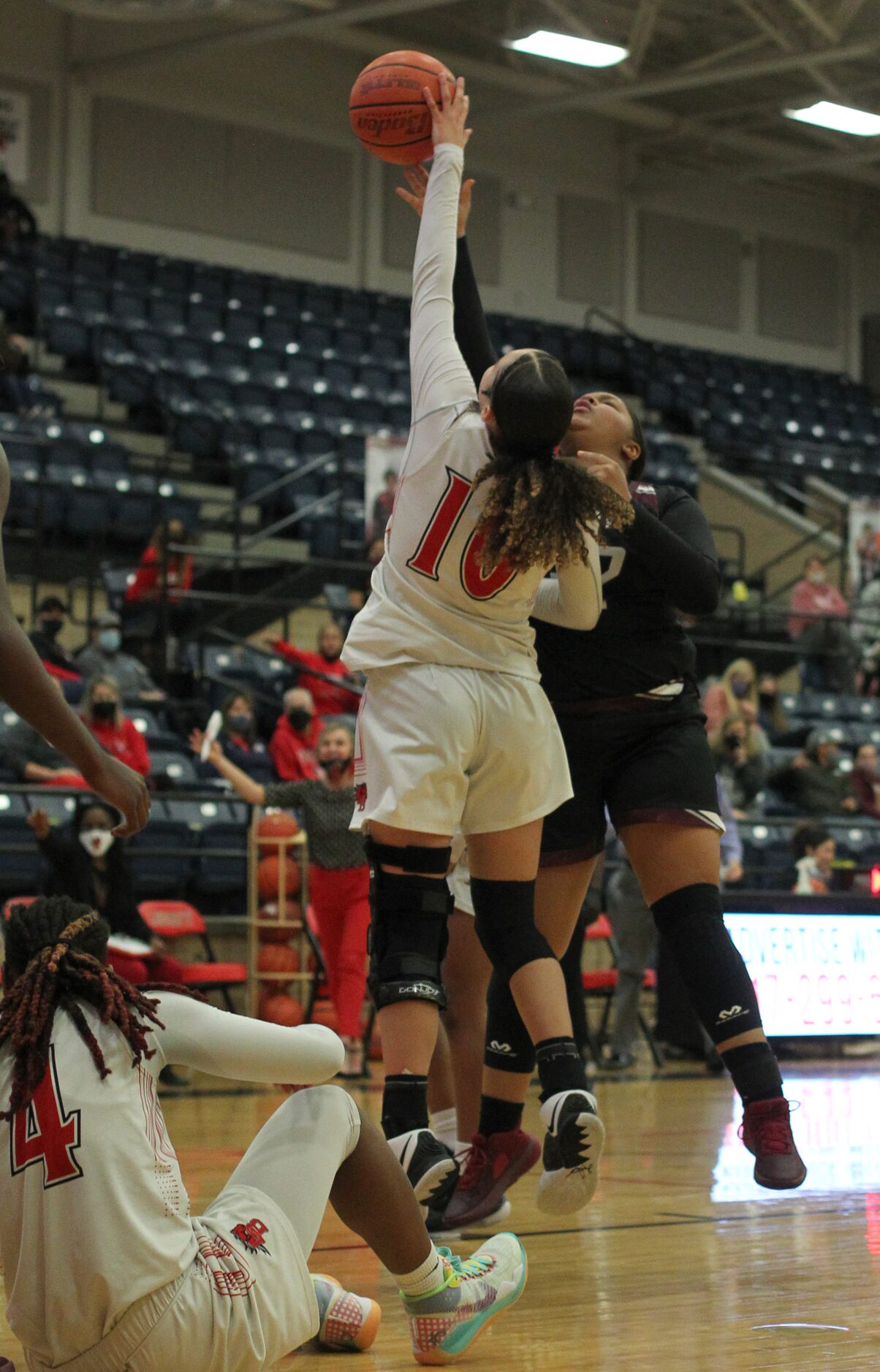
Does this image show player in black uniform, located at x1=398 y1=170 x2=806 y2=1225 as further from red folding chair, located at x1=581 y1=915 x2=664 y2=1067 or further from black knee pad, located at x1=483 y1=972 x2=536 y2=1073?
Result: red folding chair, located at x1=581 y1=915 x2=664 y2=1067

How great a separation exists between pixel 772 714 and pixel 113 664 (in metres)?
5.78

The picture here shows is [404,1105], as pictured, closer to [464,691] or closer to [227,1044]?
[464,691]

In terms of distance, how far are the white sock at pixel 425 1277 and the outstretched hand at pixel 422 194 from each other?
1769mm

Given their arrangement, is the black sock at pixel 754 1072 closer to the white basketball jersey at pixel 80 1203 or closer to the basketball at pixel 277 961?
the white basketball jersey at pixel 80 1203

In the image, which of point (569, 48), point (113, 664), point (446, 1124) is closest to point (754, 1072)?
point (446, 1124)

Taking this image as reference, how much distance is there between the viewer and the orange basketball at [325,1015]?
815cm

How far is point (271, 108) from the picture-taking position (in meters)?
18.8

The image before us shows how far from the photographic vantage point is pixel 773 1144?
3.10 meters

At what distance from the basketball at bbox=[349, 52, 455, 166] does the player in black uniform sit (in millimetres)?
84

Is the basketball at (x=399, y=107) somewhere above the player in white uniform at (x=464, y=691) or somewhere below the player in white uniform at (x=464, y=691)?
above

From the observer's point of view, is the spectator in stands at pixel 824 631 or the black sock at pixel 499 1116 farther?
the spectator in stands at pixel 824 631

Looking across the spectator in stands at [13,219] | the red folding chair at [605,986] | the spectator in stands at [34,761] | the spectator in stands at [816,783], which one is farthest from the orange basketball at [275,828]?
the spectator in stands at [13,219]

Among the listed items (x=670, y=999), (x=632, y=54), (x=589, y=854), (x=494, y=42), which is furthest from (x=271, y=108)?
(x=589, y=854)

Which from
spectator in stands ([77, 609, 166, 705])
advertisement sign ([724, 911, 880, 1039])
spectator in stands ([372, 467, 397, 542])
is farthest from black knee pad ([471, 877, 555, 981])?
spectator in stands ([372, 467, 397, 542])
